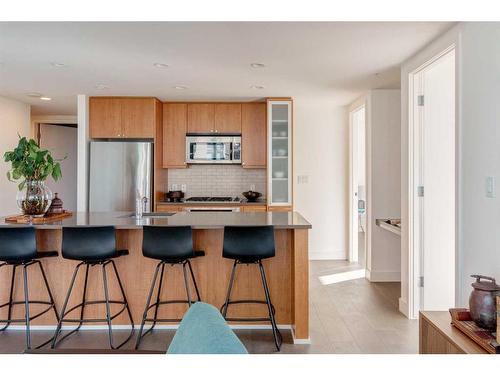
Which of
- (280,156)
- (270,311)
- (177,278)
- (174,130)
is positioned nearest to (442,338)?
(270,311)

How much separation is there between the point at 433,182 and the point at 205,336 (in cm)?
315

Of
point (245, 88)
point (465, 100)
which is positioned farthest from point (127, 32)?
point (465, 100)

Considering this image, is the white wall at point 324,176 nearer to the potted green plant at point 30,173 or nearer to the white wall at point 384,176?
the white wall at point 384,176

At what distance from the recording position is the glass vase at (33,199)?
315cm

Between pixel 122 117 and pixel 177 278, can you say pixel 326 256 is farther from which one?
pixel 122 117

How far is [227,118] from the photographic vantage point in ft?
18.5

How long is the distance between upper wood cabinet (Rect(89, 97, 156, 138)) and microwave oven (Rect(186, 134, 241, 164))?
606mm

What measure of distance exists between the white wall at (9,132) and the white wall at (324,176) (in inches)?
164

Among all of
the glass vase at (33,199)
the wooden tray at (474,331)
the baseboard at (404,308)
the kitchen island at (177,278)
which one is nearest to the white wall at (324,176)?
the baseboard at (404,308)

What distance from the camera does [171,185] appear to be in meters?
6.04

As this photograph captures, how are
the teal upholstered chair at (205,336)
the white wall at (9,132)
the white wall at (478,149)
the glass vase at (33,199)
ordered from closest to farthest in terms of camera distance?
1. the teal upholstered chair at (205,336)
2. the white wall at (478,149)
3. the glass vase at (33,199)
4. the white wall at (9,132)
